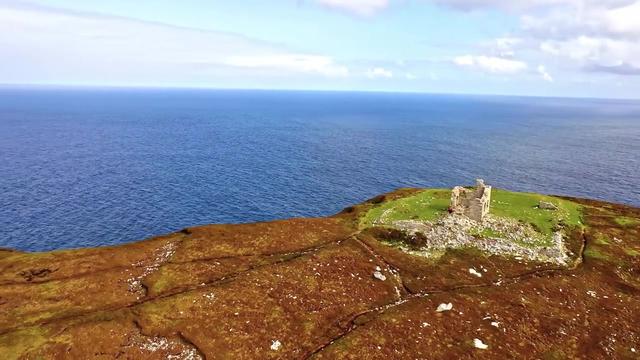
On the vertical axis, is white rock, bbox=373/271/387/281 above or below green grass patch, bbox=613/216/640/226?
below

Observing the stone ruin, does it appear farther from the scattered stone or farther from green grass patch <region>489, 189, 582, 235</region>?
the scattered stone

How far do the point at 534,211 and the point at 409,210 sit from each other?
17.5 metres

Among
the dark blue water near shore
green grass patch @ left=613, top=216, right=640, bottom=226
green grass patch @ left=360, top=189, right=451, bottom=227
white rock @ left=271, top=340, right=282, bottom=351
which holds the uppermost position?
green grass patch @ left=360, top=189, right=451, bottom=227

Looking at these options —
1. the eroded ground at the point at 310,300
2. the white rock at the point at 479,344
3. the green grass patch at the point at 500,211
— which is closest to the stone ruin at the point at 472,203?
the green grass patch at the point at 500,211

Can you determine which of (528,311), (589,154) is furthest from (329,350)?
(589,154)

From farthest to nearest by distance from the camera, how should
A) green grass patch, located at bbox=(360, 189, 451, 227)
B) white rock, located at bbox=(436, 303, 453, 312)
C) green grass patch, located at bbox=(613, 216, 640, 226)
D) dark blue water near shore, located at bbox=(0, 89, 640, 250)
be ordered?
1. dark blue water near shore, located at bbox=(0, 89, 640, 250)
2. green grass patch, located at bbox=(613, 216, 640, 226)
3. green grass patch, located at bbox=(360, 189, 451, 227)
4. white rock, located at bbox=(436, 303, 453, 312)

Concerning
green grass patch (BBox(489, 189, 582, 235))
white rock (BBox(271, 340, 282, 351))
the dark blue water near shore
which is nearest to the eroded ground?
white rock (BBox(271, 340, 282, 351))

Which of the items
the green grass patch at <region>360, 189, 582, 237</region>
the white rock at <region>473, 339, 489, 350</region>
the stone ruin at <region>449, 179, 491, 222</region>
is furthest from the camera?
the green grass patch at <region>360, 189, 582, 237</region>

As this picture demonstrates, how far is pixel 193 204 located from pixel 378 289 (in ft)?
228

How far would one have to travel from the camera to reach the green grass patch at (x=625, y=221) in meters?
58.5

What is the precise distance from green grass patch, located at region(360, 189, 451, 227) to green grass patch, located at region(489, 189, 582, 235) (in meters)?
7.43

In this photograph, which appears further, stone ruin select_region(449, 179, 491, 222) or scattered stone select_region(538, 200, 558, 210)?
scattered stone select_region(538, 200, 558, 210)

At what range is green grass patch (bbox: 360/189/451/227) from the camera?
54625mm

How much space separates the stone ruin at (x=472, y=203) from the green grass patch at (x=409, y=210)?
217 cm
